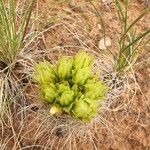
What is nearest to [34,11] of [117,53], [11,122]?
[117,53]

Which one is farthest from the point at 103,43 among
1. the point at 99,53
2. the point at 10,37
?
the point at 10,37

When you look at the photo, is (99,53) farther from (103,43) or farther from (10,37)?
(10,37)

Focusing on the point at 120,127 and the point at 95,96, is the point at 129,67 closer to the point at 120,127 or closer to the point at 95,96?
the point at 120,127

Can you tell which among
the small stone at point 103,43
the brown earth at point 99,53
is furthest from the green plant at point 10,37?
the small stone at point 103,43

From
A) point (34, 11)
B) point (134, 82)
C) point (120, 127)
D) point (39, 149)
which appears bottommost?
point (39, 149)

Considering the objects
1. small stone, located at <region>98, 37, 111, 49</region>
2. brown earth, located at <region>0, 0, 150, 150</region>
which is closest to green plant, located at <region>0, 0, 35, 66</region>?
brown earth, located at <region>0, 0, 150, 150</region>

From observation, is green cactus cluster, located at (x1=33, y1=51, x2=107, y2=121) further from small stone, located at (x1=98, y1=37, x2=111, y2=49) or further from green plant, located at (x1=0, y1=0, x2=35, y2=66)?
small stone, located at (x1=98, y1=37, x2=111, y2=49)

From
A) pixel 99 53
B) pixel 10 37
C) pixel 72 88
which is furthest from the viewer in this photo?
pixel 99 53

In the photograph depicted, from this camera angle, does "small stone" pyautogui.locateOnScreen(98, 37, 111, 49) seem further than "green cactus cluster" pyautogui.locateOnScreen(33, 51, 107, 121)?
Yes

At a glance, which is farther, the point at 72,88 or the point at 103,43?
the point at 103,43
